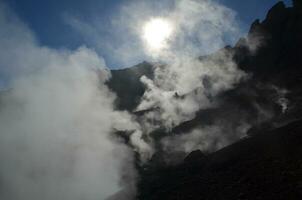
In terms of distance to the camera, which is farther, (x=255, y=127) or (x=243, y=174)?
(x=255, y=127)

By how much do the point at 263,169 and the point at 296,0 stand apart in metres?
40.2

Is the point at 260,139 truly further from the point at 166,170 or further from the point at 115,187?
the point at 115,187

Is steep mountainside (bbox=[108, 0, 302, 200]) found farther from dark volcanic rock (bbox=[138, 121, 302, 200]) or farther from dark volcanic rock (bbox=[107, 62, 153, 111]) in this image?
dark volcanic rock (bbox=[107, 62, 153, 111])

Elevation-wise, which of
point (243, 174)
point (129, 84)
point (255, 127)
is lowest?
point (243, 174)

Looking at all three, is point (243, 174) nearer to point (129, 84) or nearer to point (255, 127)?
point (255, 127)

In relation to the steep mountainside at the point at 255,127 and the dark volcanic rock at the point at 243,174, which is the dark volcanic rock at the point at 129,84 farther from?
the dark volcanic rock at the point at 243,174

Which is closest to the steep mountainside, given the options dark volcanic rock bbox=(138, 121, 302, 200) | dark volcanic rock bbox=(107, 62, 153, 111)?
dark volcanic rock bbox=(138, 121, 302, 200)

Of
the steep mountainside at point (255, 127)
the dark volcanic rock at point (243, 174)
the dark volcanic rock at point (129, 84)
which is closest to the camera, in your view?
the dark volcanic rock at point (243, 174)

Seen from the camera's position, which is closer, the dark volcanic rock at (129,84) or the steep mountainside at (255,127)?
the steep mountainside at (255,127)

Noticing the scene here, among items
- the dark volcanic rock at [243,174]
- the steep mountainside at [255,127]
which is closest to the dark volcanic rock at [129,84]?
the steep mountainside at [255,127]

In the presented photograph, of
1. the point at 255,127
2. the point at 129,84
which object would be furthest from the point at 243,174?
the point at 129,84

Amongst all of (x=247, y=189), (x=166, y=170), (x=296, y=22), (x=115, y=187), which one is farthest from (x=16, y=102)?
(x=296, y=22)

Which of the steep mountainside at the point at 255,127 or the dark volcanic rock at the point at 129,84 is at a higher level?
the dark volcanic rock at the point at 129,84

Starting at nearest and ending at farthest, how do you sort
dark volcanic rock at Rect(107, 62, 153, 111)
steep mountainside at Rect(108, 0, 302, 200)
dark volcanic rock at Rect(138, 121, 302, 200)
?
1. dark volcanic rock at Rect(138, 121, 302, 200)
2. steep mountainside at Rect(108, 0, 302, 200)
3. dark volcanic rock at Rect(107, 62, 153, 111)
